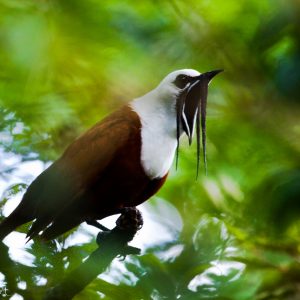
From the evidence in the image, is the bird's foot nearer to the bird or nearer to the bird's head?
the bird

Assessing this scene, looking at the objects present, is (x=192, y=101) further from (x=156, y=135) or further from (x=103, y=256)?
(x=103, y=256)

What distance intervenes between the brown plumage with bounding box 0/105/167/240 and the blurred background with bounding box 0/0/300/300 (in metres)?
0.17

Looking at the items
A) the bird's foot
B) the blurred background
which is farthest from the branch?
the blurred background

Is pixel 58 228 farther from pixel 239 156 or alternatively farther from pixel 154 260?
pixel 239 156

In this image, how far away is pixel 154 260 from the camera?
1471mm

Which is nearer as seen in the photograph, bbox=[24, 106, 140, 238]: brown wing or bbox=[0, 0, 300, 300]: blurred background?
bbox=[24, 106, 140, 238]: brown wing

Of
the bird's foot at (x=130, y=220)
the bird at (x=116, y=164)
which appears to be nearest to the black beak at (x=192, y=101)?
the bird at (x=116, y=164)

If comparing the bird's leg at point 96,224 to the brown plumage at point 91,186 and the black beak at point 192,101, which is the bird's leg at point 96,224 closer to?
the brown plumage at point 91,186

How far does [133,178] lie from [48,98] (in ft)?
1.57

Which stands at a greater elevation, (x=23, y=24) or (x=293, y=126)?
(x=23, y=24)

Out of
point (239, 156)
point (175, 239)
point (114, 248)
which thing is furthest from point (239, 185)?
point (114, 248)

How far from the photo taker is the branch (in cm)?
113

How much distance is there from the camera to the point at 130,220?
1199 millimetres

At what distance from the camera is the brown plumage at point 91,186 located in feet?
4.01
